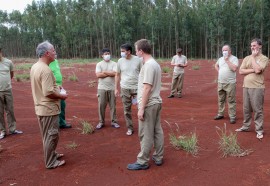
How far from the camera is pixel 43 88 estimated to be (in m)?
3.68

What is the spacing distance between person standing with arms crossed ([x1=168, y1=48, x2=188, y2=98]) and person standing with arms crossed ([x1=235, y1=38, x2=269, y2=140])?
421 cm

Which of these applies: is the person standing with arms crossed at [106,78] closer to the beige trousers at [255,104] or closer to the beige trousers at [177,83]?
the beige trousers at [255,104]

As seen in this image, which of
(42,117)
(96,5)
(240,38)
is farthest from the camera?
(96,5)

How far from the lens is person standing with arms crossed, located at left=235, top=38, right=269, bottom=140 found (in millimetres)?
4859

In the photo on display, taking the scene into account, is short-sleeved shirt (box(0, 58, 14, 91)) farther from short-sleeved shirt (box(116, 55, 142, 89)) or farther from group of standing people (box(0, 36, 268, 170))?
short-sleeved shirt (box(116, 55, 142, 89))

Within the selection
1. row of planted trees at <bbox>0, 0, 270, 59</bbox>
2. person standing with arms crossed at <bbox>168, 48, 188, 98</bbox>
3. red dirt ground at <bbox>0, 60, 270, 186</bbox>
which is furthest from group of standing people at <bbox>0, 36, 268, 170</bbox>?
row of planted trees at <bbox>0, 0, 270, 59</bbox>

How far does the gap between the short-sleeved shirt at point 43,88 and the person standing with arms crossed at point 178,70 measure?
6169 millimetres

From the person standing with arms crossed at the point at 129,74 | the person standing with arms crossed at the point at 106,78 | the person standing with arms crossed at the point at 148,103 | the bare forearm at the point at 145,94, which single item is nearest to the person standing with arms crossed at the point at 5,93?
the person standing with arms crossed at the point at 106,78

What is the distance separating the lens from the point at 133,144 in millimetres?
4988

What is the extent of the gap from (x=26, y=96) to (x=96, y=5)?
4004 centimetres

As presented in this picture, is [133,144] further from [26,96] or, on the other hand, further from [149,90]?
[26,96]

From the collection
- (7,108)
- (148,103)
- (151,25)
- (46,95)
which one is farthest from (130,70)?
(151,25)

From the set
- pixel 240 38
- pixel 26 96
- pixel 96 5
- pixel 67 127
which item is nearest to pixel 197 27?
pixel 240 38

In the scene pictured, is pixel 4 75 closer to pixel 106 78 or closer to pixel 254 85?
pixel 106 78
